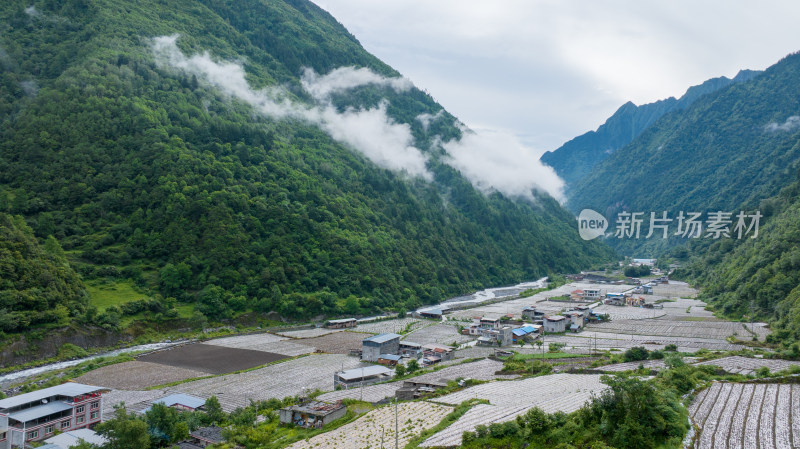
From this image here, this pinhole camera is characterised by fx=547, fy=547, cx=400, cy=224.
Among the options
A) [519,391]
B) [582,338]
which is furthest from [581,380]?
[582,338]

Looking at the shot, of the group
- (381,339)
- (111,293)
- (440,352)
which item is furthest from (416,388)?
(111,293)

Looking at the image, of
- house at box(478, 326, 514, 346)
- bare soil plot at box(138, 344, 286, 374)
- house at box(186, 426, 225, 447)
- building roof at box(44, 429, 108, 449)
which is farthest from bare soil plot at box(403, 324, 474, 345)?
building roof at box(44, 429, 108, 449)

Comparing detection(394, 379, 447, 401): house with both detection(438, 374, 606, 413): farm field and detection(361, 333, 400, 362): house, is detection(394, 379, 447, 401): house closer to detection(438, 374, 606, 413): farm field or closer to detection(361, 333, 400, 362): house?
detection(438, 374, 606, 413): farm field

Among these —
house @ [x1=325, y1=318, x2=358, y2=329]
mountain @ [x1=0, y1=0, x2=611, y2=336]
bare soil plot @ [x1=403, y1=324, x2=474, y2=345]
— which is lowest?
bare soil plot @ [x1=403, y1=324, x2=474, y2=345]

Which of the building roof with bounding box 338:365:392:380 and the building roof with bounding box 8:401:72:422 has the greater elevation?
the building roof with bounding box 8:401:72:422

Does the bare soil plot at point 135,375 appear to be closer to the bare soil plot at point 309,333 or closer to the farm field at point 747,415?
the bare soil plot at point 309,333

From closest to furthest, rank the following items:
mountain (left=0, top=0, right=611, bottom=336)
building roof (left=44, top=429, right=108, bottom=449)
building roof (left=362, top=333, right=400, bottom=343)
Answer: building roof (left=44, top=429, right=108, bottom=449) < building roof (left=362, top=333, right=400, bottom=343) < mountain (left=0, top=0, right=611, bottom=336)

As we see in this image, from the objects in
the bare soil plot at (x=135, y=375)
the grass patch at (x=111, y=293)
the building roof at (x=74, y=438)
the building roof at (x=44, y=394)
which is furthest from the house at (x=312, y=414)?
the grass patch at (x=111, y=293)

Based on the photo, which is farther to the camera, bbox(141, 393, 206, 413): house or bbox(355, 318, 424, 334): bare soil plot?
bbox(355, 318, 424, 334): bare soil plot
